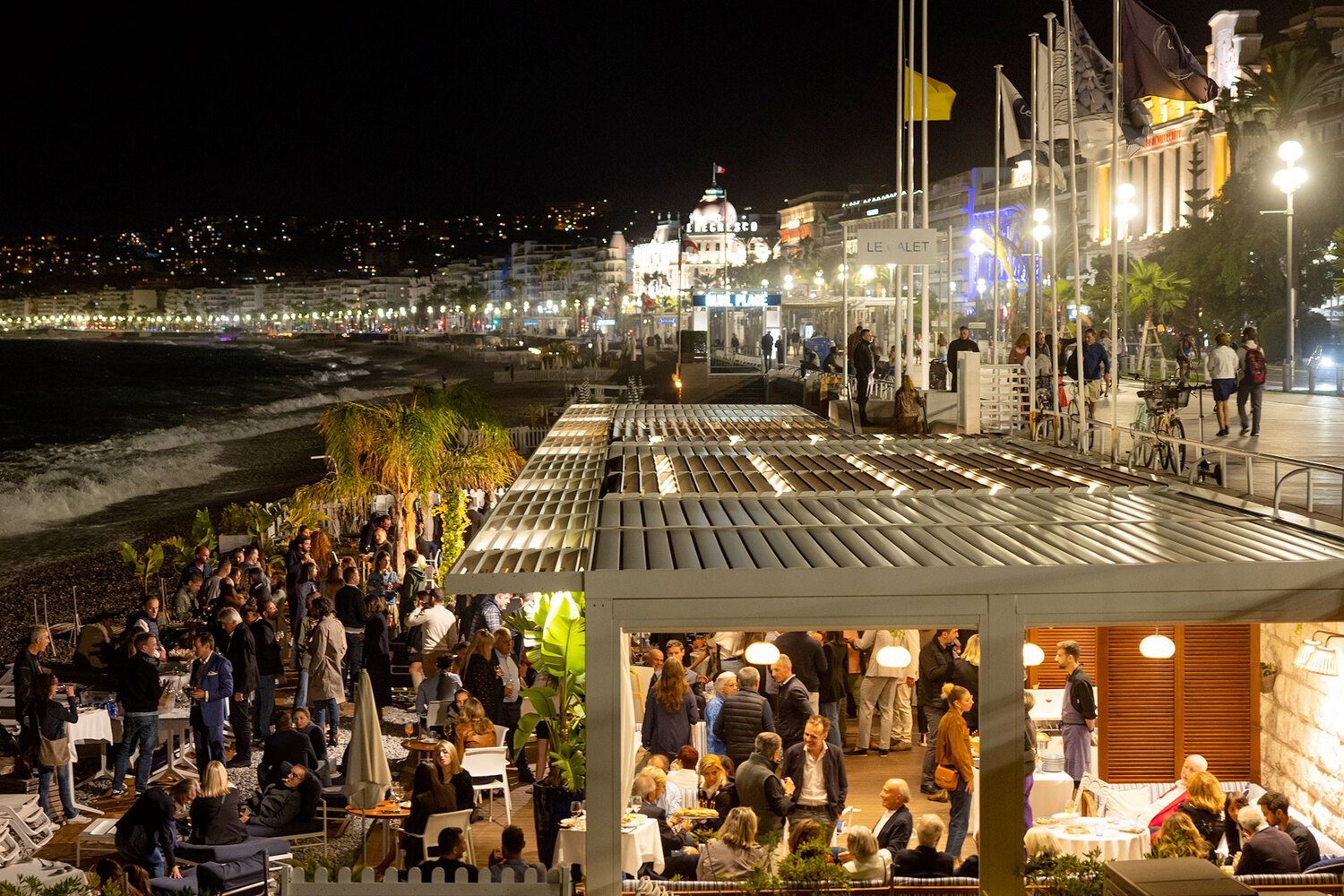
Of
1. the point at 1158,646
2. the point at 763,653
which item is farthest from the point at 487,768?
the point at 1158,646

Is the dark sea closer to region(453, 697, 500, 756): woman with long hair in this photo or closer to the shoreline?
the shoreline

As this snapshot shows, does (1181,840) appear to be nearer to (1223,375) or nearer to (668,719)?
(668,719)

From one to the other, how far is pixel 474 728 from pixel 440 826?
75.1 inches

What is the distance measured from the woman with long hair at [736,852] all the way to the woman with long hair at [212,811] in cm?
329

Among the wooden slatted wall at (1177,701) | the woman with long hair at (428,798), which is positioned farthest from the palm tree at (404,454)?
the wooden slatted wall at (1177,701)

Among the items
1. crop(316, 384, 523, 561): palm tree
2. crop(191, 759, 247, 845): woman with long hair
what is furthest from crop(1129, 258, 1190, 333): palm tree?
crop(191, 759, 247, 845): woman with long hair

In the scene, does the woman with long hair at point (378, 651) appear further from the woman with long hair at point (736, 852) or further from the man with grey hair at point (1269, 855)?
the man with grey hair at point (1269, 855)

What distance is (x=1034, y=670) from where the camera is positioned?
1157 cm

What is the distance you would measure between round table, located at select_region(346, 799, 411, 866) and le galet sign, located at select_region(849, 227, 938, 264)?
11857 mm

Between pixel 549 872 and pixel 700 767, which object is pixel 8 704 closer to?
pixel 700 767

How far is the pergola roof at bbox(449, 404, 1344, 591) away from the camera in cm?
729

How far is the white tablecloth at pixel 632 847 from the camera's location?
26.4 feet

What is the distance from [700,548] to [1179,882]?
3.37m

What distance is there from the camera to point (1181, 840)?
7406 millimetres
